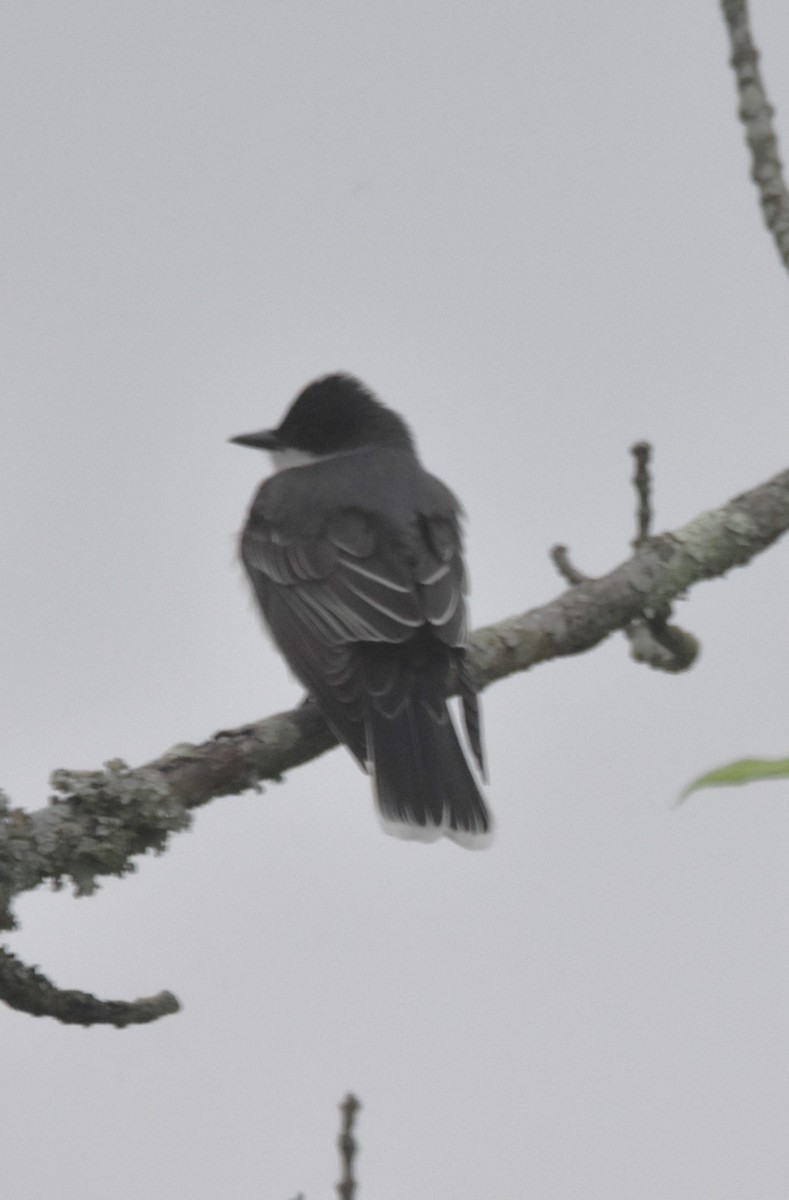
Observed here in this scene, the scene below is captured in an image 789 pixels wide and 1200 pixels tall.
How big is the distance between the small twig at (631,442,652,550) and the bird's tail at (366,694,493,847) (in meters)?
0.89

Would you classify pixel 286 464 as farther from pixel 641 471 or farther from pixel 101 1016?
pixel 101 1016

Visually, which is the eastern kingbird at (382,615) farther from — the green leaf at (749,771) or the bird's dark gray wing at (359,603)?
the green leaf at (749,771)

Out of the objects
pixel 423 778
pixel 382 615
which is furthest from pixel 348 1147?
pixel 382 615

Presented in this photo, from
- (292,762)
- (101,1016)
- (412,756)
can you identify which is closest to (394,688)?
(412,756)

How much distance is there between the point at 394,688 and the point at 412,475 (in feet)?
4.30

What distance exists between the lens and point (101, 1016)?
3.98 m

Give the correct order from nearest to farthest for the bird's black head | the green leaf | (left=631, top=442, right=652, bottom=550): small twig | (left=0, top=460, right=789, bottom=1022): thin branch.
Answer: the green leaf, (left=0, top=460, right=789, bottom=1022): thin branch, (left=631, top=442, right=652, bottom=550): small twig, the bird's black head

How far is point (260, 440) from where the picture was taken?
7.46 metres

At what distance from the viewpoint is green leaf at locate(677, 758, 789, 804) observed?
196 centimetres

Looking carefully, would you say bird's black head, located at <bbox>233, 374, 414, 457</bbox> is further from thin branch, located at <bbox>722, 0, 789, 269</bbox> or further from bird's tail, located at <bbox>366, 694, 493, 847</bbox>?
thin branch, located at <bbox>722, 0, 789, 269</bbox>

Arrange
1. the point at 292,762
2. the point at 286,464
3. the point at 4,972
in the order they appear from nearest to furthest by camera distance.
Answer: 1. the point at 4,972
2. the point at 292,762
3. the point at 286,464

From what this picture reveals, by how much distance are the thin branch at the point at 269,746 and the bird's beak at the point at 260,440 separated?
7.09 ft

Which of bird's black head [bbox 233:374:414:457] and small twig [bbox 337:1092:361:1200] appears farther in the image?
bird's black head [bbox 233:374:414:457]

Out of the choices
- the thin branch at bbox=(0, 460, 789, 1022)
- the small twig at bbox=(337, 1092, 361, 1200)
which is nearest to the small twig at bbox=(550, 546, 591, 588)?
the thin branch at bbox=(0, 460, 789, 1022)
